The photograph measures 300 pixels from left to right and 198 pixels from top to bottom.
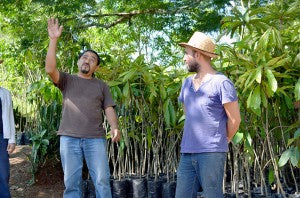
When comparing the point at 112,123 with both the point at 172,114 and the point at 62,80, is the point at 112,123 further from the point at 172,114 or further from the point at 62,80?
the point at 172,114

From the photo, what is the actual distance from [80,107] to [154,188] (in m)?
1.44

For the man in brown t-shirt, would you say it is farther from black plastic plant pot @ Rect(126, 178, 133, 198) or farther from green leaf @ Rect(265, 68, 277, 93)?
black plastic plant pot @ Rect(126, 178, 133, 198)

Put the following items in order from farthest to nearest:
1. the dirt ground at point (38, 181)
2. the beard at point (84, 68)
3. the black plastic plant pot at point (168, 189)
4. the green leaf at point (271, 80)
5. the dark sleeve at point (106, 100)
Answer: the dirt ground at point (38, 181) < the black plastic plant pot at point (168, 189) < the dark sleeve at point (106, 100) < the beard at point (84, 68) < the green leaf at point (271, 80)

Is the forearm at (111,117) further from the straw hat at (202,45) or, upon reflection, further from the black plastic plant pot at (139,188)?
the black plastic plant pot at (139,188)

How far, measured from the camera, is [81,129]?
3205 millimetres

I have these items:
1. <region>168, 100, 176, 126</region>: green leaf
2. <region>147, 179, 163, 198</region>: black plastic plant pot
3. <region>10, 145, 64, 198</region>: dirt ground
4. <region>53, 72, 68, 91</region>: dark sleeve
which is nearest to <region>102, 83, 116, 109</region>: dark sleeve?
<region>53, 72, 68, 91</region>: dark sleeve

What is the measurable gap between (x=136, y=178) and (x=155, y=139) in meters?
0.44

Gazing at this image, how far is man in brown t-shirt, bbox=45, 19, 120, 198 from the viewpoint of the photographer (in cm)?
316

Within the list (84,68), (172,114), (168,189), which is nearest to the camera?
(84,68)

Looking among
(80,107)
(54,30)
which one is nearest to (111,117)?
(80,107)

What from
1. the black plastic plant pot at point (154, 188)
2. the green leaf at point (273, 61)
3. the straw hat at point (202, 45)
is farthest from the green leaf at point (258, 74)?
the black plastic plant pot at point (154, 188)

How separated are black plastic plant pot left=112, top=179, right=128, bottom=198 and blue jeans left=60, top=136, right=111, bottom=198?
1.19 metres

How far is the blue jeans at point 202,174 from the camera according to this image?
241 cm

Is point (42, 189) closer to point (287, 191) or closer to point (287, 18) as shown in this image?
point (287, 191)
